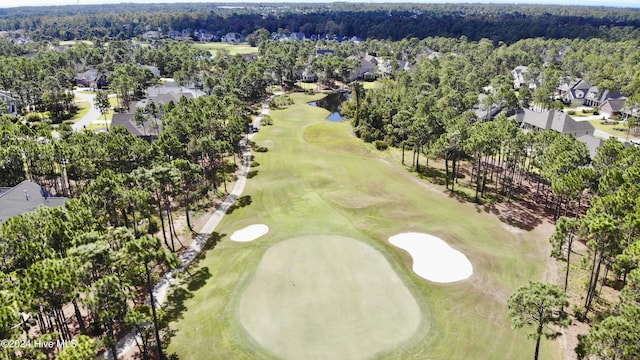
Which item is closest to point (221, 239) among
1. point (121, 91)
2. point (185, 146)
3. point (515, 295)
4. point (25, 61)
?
point (185, 146)

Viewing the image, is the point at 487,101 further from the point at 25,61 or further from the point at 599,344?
the point at 25,61

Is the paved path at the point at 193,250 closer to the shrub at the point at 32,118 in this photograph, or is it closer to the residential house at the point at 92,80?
the shrub at the point at 32,118

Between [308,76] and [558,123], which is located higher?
[308,76]

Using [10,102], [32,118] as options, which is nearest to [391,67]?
[32,118]

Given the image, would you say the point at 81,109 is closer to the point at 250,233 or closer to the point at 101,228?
the point at 250,233

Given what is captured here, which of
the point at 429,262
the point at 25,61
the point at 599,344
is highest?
the point at 25,61

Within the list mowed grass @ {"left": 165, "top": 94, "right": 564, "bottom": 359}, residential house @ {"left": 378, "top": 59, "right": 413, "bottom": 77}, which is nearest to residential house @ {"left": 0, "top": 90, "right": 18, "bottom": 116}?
mowed grass @ {"left": 165, "top": 94, "right": 564, "bottom": 359}
